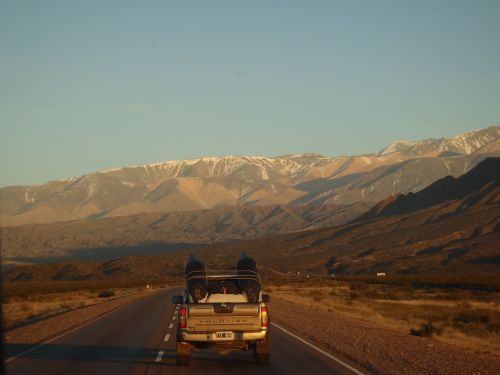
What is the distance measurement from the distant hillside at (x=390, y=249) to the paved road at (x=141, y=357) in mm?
87365

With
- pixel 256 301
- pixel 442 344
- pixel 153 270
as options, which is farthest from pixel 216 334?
pixel 153 270

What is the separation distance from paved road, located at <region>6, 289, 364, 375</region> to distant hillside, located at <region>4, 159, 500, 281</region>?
287 ft

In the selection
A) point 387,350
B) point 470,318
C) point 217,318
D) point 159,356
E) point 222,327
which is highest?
point 217,318

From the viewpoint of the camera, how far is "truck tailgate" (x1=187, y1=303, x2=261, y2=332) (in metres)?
16.4

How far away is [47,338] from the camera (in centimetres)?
2342

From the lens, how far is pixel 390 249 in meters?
136

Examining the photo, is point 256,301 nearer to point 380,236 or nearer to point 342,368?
point 342,368

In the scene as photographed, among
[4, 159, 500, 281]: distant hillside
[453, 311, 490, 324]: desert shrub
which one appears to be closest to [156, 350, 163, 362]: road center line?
[453, 311, 490, 324]: desert shrub

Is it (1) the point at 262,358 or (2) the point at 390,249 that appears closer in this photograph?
(1) the point at 262,358

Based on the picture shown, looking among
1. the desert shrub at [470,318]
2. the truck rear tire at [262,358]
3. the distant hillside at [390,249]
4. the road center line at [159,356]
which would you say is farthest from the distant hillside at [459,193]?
the truck rear tire at [262,358]

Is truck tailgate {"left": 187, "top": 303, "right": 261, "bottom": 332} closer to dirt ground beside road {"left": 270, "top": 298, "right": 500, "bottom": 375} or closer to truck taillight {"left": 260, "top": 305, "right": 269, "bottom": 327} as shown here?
truck taillight {"left": 260, "top": 305, "right": 269, "bottom": 327}

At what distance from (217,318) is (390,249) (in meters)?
123

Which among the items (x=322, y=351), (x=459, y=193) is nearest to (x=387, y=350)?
(x=322, y=351)

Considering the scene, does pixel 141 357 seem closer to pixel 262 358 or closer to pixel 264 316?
pixel 262 358
